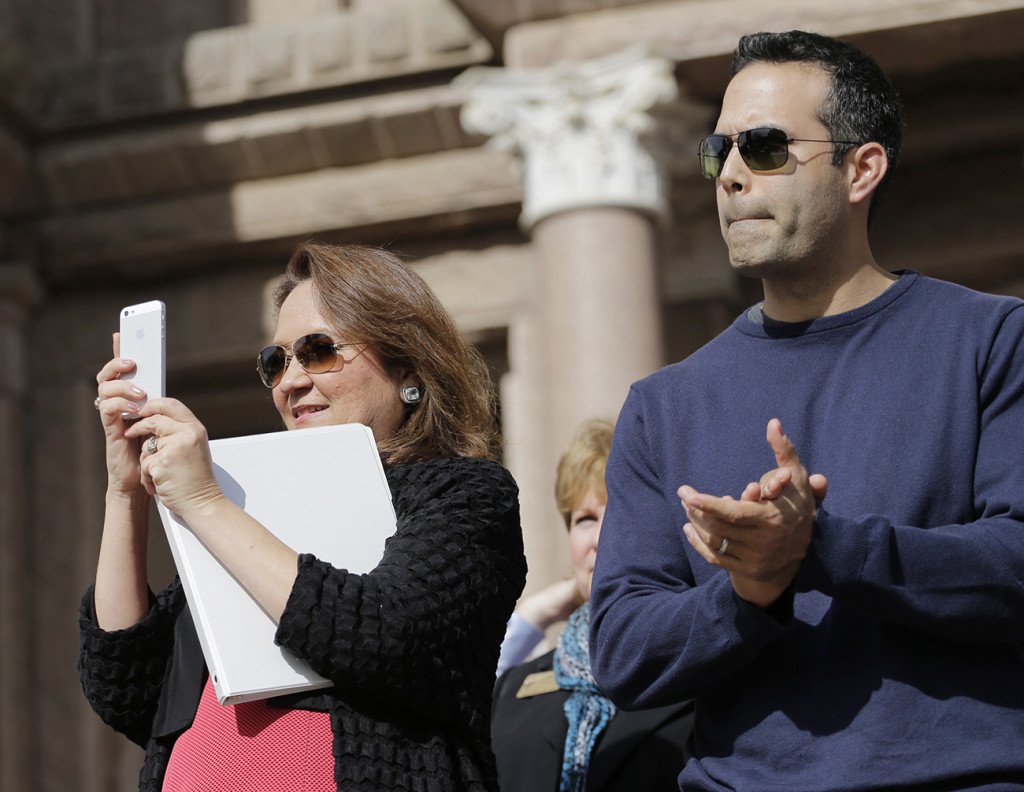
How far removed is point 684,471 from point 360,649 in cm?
50

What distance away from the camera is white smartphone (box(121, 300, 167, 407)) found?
248 centimetres

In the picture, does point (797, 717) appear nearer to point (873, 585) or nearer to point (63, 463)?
point (873, 585)

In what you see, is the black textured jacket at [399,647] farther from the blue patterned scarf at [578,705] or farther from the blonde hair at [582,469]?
the blonde hair at [582,469]

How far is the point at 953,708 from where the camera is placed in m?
2.09

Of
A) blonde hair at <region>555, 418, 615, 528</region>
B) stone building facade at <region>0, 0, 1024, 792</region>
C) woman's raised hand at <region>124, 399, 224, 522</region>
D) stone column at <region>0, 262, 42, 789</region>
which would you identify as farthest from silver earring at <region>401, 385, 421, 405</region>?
stone column at <region>0, 262, 42, 789</region>

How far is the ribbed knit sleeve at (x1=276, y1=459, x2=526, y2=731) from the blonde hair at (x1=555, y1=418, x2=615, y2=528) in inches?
40.1

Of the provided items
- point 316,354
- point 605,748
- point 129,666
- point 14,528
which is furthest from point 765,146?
point 14,528

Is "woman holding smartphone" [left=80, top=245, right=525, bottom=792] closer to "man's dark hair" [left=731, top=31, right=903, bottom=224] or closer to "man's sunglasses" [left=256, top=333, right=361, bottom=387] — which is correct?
"man's sunglasses" [left=256, top=333, right=361, bottom=387]

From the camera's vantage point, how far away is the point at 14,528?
25.6 feet

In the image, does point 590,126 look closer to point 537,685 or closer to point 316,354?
point 537,685

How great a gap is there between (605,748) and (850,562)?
131 centimetres

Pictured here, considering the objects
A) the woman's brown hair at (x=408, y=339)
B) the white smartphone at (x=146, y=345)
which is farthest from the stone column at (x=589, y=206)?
the white smartphone at (x=146, y=345)

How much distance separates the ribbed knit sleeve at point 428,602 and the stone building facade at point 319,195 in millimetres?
4000

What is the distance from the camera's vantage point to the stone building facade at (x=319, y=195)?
6660 mm
